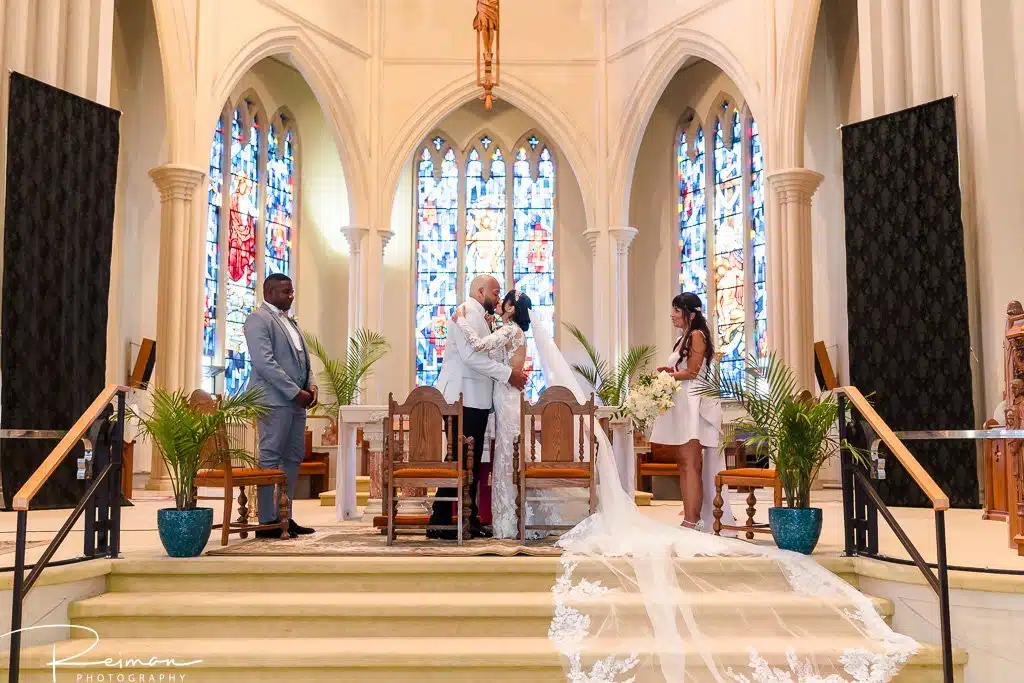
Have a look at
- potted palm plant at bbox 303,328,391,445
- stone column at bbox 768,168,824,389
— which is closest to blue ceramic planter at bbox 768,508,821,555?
potted palm plant at bbox 303,328,391,445

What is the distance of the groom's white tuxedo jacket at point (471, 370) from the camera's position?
6.51 metres

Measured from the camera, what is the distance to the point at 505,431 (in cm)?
659

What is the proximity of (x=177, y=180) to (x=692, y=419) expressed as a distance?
767cm

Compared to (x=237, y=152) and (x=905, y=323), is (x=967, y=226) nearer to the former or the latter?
(x=905, y=323)

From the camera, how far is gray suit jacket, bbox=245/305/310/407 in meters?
6.54

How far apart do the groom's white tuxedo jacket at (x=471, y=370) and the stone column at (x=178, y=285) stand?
6.03 m

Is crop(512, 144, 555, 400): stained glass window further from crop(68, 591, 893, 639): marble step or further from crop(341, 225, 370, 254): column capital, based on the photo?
crop(68, 591, 893, 639): marble step

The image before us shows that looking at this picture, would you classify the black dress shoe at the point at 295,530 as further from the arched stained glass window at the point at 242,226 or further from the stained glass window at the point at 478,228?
the stained glass window at the point at 478,228

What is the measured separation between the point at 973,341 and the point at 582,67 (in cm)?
801

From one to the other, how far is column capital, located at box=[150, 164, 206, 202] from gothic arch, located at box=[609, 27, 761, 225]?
19.3 ft

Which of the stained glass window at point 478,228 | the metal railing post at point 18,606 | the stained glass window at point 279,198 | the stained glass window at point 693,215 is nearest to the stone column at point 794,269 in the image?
the stained glass window at point 693,215

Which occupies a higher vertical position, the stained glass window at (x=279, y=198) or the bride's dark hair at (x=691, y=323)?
the stained glass window at (x=279, y=198)

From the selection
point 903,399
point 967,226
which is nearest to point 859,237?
point 967,226

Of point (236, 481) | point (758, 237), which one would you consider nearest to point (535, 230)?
point (758, 237)
